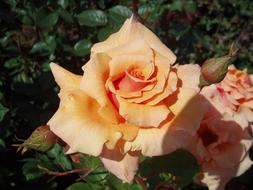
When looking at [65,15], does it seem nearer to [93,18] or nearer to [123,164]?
[93,18]

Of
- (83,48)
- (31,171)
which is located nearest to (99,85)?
(31,171)

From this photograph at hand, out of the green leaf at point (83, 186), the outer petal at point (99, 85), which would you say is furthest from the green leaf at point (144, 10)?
the outer petal at point (99, 85)

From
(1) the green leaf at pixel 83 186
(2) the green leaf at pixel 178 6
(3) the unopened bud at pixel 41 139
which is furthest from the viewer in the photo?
(2) the green leaf at pixel 178 6

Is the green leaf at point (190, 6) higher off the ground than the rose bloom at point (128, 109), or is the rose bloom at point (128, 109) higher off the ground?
the rose bloom at point (128, 109)

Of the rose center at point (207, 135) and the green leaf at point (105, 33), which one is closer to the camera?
the rose center at point (207, 135)

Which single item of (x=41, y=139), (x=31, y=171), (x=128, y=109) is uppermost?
(x=128, y=109)

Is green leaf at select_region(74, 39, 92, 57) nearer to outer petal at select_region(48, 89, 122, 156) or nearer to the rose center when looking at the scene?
the rose center

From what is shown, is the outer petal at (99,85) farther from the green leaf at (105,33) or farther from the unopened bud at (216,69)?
the green leaf at (105,33)
